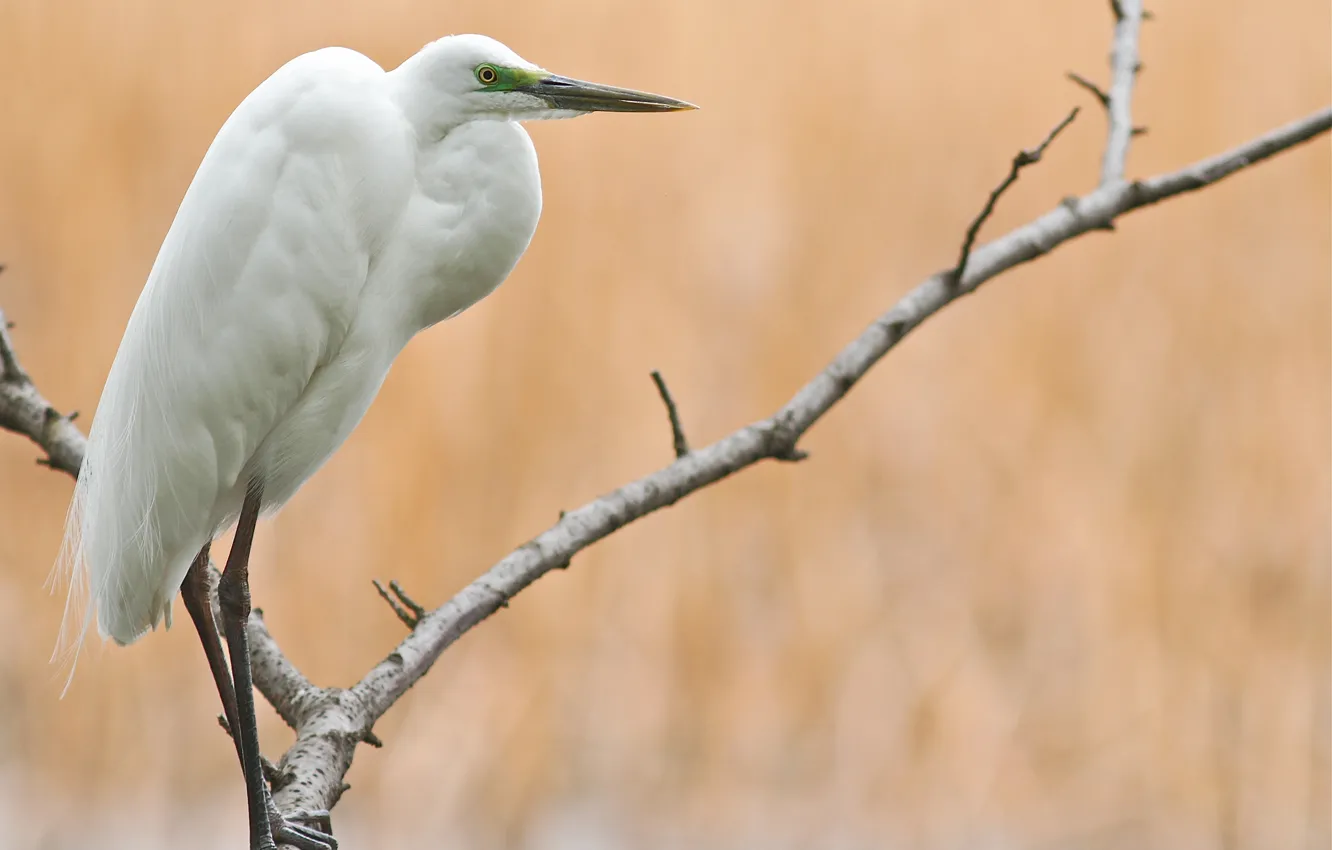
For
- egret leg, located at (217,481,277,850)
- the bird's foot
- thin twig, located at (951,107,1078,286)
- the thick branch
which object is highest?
the thick branch

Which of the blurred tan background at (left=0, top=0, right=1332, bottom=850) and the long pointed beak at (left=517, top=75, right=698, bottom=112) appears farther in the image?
the blurred tan background at (left=0, top=0, right=1332, bottom=850)

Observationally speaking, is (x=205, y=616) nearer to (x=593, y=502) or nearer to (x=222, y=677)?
(x=222, y=677)

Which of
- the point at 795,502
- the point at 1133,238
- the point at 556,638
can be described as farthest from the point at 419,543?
the point at 1133,238

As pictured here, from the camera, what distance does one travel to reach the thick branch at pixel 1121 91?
807 millimetres

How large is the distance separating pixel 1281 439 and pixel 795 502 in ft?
1.71

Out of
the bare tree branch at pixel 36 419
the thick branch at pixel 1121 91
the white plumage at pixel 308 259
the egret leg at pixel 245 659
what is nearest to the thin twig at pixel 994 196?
the thick branch at pixel 1121 91

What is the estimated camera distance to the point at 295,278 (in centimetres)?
57

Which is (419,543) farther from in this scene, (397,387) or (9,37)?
(9,37)

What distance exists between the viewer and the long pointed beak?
21.7 inches

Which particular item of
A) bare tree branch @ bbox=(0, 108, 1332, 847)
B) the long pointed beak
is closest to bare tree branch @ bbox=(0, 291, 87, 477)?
bare tree branch @ bbox=(0, 108, 1332, 847)

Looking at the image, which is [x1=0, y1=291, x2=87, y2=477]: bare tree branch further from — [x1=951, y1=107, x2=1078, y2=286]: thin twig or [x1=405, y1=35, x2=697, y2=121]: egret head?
[x1=951, y1=107, x2=1078, y2=286]: thin twig

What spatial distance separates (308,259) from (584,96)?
0.14 m

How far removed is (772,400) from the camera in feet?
4.46

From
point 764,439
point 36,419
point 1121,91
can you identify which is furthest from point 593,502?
point 1121,91
